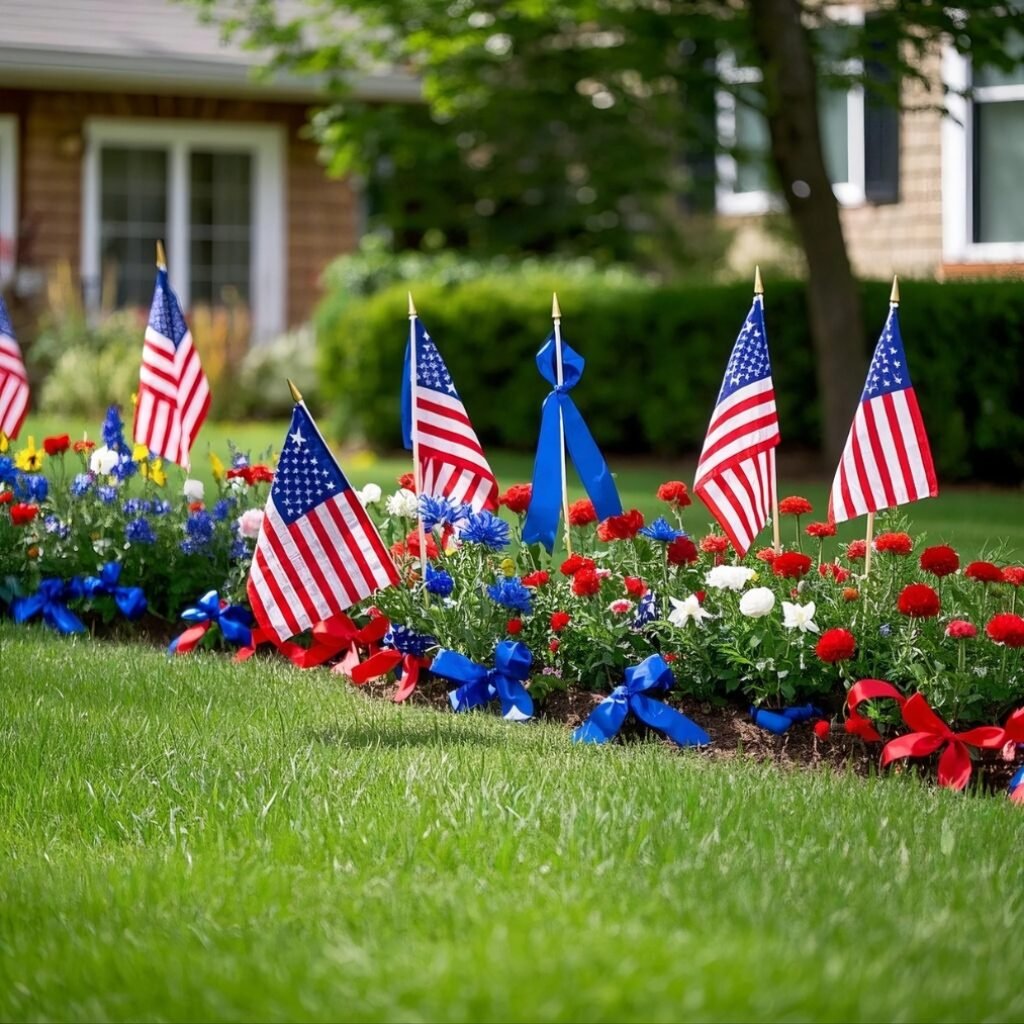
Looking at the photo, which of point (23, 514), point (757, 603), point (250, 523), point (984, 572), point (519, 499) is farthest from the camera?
point (23, 514)

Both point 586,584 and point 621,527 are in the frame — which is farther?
point 621,527

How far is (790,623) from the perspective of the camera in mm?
5332

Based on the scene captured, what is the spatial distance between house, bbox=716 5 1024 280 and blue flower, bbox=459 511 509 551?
9178 millimetres

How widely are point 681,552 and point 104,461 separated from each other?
289 centimetres

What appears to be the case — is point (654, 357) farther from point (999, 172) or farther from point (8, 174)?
point (8, 174)

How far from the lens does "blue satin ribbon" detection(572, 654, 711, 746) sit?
18.1ft

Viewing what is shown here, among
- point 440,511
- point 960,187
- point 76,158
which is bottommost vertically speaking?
point 440,511

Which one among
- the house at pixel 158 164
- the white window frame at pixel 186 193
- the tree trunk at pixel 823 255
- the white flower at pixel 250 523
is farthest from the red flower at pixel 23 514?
the white window frame at pixel 186 193

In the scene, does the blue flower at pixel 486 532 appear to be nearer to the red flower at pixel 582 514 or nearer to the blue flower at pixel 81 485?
the red flower at pixel 582 514

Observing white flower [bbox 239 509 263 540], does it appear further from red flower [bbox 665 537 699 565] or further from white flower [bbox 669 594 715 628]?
white flower [bbox 669 594 715 628]

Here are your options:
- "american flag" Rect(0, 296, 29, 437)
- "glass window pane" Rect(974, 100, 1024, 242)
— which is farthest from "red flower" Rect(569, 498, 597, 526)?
"glass window pane" Rect(974, 100, 1024, 242)

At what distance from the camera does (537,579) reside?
19.9ft

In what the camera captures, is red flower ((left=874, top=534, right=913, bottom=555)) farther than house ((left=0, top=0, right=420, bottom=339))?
No

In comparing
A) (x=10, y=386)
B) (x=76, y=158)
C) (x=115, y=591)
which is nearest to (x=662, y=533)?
(x=115, y=591)
